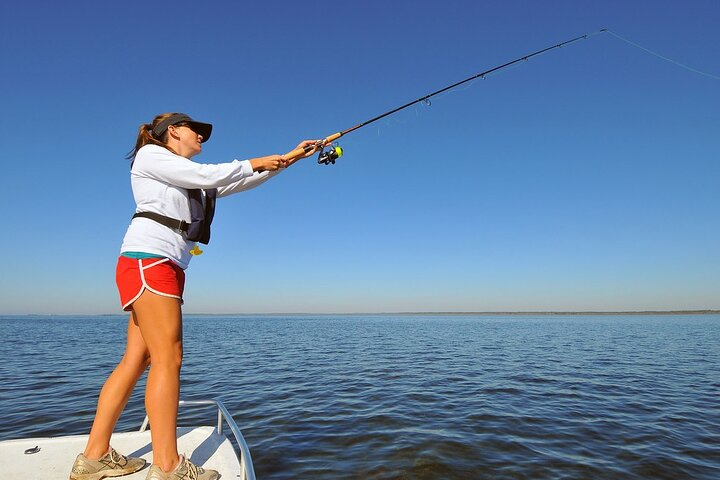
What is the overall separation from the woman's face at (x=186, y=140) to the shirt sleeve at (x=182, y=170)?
12.1 inches

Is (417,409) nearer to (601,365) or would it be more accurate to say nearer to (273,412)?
(273,412)

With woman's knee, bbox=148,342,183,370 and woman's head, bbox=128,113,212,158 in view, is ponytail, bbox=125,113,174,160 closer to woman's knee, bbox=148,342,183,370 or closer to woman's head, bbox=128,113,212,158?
woman's head, bbox=128,113,212,158

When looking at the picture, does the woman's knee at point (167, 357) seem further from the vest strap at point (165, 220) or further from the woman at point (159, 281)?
the vest strap at point (165, 220)

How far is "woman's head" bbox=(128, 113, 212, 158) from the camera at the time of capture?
3055mm

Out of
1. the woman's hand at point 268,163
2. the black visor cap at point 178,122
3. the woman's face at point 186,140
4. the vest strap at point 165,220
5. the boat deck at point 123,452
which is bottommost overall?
the boat deck at point 123,452

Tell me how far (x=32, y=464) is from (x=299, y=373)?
10.1 meters

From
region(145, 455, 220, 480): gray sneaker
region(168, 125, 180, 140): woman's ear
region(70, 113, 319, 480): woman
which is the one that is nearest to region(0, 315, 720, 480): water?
region(145, 455, 220, 480): gray sneaker

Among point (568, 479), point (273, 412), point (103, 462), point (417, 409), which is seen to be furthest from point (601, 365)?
point (103, 462)

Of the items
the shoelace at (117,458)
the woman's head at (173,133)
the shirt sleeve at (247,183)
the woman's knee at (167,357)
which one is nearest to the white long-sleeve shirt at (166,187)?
the shirt sleeve at (247,183)

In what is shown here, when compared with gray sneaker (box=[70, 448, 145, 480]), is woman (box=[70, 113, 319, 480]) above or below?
above

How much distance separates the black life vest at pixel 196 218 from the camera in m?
2.80

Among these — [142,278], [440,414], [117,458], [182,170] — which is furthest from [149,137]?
[440,414]

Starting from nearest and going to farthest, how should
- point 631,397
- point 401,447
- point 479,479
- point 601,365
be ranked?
point 479,479 < point 401,447 < point 631,397 < point 601,365

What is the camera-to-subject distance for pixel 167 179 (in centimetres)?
276
